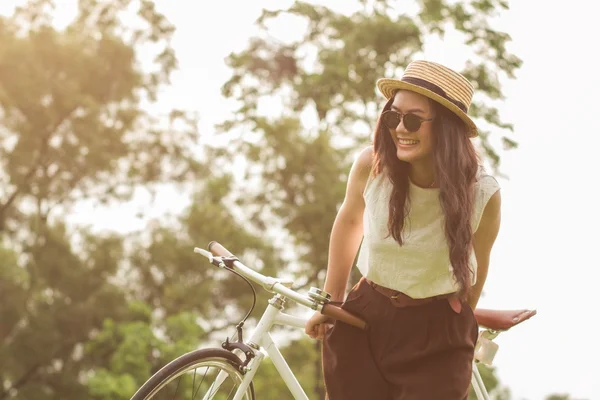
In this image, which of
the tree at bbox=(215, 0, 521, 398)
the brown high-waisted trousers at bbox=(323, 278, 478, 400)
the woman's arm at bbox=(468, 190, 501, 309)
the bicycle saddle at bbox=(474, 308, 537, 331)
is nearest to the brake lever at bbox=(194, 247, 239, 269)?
the brown high-waisted trousers at bbox=(323, 278, 478, 400)

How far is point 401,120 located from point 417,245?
1.23ft

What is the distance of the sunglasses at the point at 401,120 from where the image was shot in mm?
2473

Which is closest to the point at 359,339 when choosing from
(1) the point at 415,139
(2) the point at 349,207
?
(2) the point at 349,207

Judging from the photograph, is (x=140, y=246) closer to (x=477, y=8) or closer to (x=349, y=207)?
(x=477, y=8)

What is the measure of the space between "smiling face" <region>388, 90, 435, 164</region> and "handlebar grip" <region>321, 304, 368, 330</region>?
492 mm

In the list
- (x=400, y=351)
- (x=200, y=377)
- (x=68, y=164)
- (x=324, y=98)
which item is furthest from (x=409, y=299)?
(x=68, y=164)

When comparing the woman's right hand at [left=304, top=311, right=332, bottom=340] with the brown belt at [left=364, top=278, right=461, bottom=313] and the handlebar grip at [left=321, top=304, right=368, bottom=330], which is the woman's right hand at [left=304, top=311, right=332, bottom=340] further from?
the brown belt at [left=364, top=278, right=461, bottom=313]

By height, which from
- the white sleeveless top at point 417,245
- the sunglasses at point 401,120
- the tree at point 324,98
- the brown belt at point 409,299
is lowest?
the brown belt at point 409,299

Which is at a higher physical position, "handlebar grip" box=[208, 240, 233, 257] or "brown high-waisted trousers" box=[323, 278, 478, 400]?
"handlebar grip" box=[208, 240, 233, 257]

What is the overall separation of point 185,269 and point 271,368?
464 centimetres

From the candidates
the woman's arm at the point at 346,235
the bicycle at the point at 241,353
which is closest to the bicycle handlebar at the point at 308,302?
the bicycle at the point at 241,353

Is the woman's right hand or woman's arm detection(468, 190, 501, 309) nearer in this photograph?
woman's arm detection(468, 190, 501, 309)

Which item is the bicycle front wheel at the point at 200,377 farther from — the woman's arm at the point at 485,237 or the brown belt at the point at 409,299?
the woman's arm at the point at 485,237

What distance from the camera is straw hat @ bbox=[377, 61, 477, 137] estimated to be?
8.13 feet
